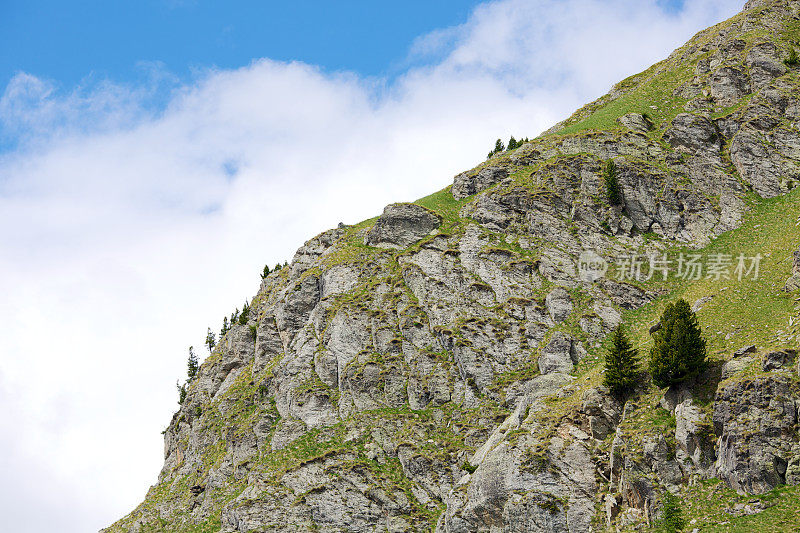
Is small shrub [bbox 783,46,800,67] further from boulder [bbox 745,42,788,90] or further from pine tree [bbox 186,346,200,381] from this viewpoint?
pine tree [bbox 186,346,200,381]

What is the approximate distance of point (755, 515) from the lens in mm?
38438

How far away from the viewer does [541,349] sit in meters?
65.7

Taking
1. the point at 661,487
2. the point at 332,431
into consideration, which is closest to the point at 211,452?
the point at 332,431

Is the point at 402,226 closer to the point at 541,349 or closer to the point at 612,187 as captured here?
the point at 612,187

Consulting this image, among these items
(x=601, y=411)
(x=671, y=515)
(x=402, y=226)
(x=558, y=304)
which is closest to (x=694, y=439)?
(x=671, y=515)

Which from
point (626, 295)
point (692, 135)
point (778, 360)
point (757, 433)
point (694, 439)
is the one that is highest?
point (692, 135)

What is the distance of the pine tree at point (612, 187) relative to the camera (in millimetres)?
79375

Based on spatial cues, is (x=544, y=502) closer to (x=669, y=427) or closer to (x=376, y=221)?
(x=669, y=427)

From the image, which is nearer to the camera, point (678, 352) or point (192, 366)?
point (678, 352)

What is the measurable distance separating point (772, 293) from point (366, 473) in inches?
1615

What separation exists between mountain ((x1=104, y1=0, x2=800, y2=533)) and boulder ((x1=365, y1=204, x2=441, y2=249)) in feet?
1.02

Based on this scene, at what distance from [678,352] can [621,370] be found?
4929 millimetres

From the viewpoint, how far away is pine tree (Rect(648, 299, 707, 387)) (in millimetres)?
47156

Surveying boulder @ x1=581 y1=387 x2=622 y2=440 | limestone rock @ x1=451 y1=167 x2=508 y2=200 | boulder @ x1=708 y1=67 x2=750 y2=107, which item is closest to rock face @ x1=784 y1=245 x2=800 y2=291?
boulder @ x1=581 y1=387 x2=622 y2=440
